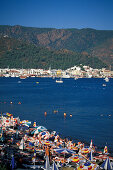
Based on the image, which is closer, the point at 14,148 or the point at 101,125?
the point at 14,148

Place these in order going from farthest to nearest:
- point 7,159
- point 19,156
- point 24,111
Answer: point 24,111
point 19,156
point 7,159

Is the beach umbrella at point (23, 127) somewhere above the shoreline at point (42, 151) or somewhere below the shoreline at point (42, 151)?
above

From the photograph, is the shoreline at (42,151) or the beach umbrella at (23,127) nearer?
the shoreline at (42,151)

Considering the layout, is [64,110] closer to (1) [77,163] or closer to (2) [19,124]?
(2) [19,124]

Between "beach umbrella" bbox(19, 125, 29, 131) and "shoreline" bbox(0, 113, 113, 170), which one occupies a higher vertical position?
"beach umbrella" bbox(19, 125, 29, 131)

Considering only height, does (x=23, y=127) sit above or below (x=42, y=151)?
above

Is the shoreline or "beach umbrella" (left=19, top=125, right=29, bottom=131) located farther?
"beach umbrella" (left=19, top=125, right=29, bottom=131)

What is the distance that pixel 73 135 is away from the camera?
32812 mm

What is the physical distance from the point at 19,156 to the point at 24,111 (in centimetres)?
2482

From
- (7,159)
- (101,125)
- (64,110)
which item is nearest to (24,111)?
(64,110)

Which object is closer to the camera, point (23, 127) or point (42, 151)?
point (42, 151)

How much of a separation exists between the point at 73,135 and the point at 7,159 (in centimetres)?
1195

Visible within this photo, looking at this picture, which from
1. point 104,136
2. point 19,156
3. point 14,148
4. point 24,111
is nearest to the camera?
point 19,156

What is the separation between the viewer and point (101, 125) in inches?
1521
